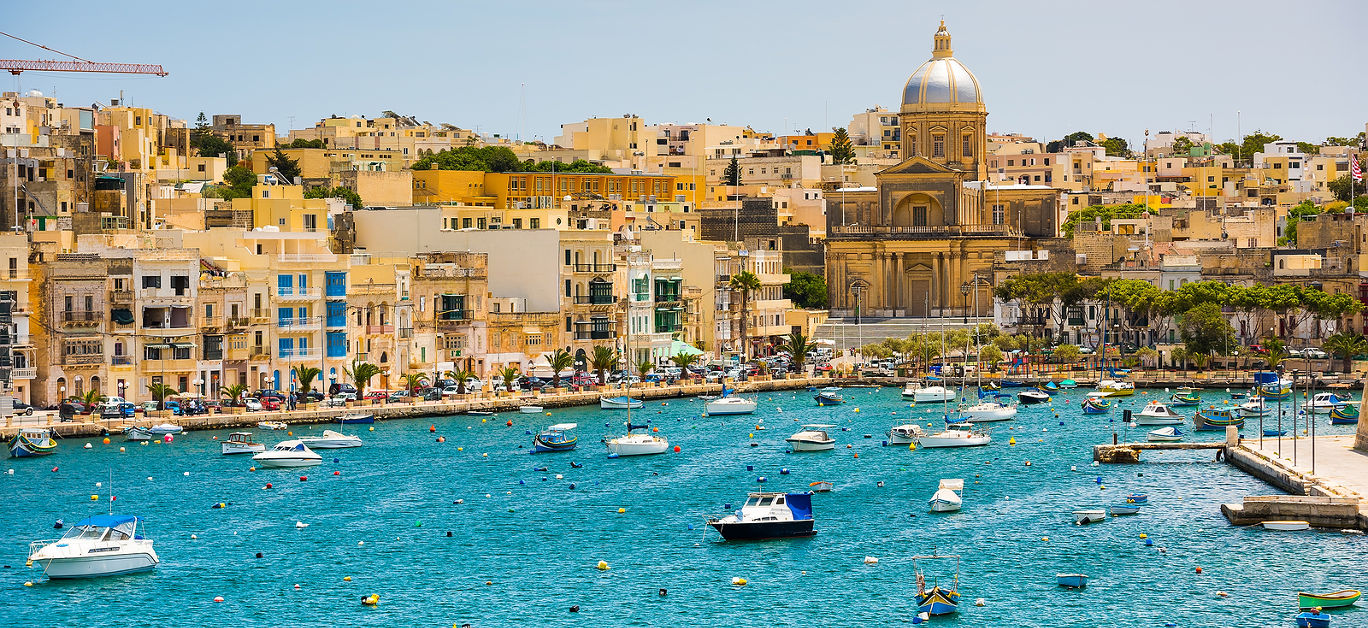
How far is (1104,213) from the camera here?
147750 millimetres

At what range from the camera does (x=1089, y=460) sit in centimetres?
7175

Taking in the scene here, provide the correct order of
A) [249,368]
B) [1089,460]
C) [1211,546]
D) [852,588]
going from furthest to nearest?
[249,368]
[1089,460]
[1211,546]
[852,588]

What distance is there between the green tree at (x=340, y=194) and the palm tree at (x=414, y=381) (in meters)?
33.4

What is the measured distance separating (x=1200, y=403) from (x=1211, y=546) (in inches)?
1442

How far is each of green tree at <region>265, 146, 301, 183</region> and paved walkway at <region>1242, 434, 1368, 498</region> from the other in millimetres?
90133

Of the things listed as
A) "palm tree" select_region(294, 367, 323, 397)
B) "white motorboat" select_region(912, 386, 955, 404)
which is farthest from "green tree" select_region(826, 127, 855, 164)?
"palm tree" select_region(294, 367, 323, 397)

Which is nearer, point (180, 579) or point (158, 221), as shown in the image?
point (180, 579)

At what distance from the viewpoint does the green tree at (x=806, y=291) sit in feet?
420

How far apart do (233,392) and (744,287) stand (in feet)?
116

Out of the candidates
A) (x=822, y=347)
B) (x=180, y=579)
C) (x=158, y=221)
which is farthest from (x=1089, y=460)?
(x=158, y=221)

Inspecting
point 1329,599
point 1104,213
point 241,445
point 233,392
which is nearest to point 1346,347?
point 233,392

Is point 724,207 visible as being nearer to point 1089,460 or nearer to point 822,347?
point 822,347

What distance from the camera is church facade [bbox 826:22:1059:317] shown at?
422ft

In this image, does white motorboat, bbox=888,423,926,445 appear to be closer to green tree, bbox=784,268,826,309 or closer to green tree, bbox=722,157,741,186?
green tree, bbox=784,268,826,309
